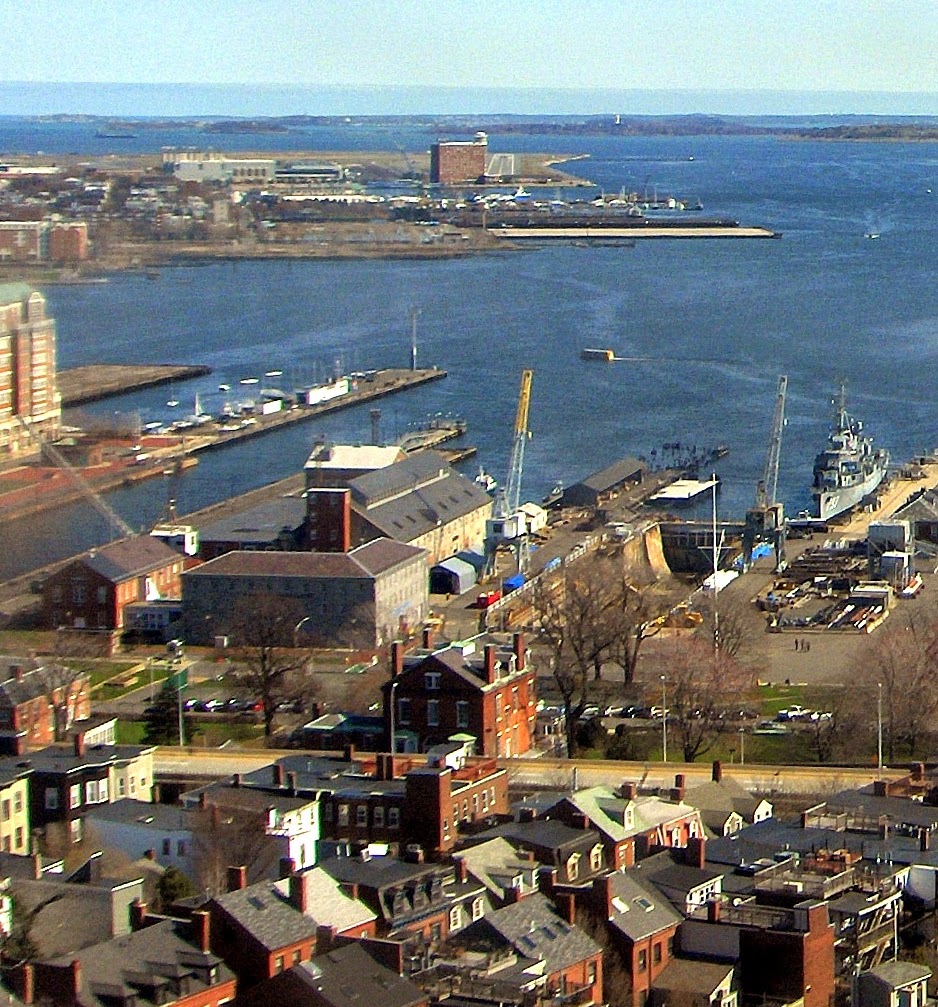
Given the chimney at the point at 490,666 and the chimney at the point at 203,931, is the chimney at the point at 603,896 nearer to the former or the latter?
the chimney at the point at 203,931

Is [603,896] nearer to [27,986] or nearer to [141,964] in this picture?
[141,964]

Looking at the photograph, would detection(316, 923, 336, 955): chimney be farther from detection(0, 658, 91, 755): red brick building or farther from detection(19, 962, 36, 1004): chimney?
detection(0, 658, 91, 755): red brick building

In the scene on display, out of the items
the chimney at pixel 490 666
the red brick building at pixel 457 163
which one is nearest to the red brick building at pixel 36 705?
the chimney at pixel 490 666

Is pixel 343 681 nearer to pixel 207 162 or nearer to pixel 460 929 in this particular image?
pixel 460 929

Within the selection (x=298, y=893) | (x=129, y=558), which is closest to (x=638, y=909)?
(x=298, y=893)

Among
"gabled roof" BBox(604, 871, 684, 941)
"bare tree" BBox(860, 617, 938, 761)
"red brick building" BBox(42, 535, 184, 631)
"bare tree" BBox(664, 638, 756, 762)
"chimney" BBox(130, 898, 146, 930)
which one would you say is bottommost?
"red brick building" BBox(42, 535, 184, 631)

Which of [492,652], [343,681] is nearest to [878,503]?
[343,681]

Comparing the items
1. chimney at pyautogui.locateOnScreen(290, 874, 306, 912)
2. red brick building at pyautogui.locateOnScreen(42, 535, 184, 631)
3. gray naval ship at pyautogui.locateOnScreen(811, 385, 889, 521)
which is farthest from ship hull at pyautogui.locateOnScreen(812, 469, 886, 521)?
chimney at pyautogui.locateOnScreen(290, 874, 306, 912)
